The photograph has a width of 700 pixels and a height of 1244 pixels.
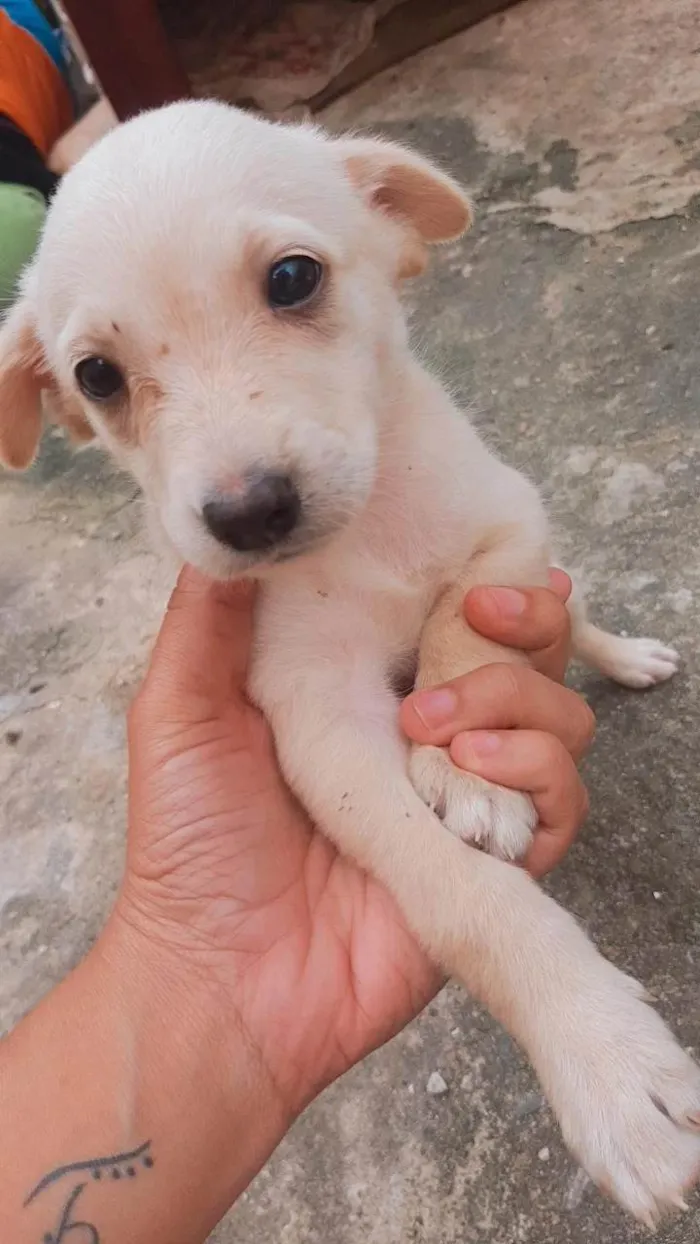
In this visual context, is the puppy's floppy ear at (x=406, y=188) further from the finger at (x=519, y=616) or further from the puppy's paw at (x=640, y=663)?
the puppy's paw at (x=640, y=663)

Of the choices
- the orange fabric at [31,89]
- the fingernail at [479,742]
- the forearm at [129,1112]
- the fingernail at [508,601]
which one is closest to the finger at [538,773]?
the fingernail at [479,742]

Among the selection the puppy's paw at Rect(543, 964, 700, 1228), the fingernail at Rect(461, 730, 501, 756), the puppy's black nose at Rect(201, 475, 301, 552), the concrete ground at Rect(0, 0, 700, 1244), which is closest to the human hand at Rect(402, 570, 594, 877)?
the fingernail at Rect(461, 730, 501, 756)

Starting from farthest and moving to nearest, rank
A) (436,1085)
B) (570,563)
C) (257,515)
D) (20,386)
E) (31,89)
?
1. (31,89)
2. (570,563)
3. (436,1085)
4. (20,386)
5. (257,515)

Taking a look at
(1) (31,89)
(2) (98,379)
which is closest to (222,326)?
(2) (98,379)

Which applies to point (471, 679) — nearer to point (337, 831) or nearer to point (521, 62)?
point (337, 831)

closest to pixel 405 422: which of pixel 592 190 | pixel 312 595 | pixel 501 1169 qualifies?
pixel 312 595

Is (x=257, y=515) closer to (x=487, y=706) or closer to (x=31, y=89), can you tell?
(x=487, y=706)
